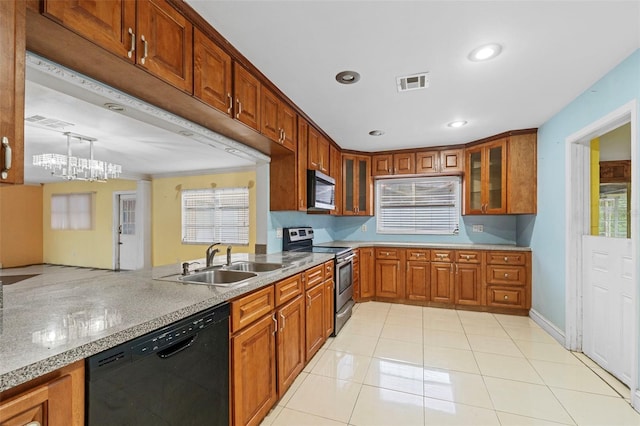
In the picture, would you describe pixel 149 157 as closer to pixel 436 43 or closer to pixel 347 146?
pixel 347 146

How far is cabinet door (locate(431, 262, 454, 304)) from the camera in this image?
4.06 metres

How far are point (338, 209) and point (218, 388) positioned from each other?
3339 millimetres

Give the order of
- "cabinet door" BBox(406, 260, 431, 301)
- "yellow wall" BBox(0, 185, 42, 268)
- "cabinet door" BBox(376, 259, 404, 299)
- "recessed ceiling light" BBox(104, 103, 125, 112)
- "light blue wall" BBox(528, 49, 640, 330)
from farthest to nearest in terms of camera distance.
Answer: "yellow wall" BBox(0, 185, 42, 268) → "cabinet door" BBox(376, 259, 404, 299) → "cabinet door" BBox(406, 260, 431, 301) → "light blue wall" BBox(528, 49, 640, 330) → "recessed ceiling light" BBox(104, 103, 125, 112)

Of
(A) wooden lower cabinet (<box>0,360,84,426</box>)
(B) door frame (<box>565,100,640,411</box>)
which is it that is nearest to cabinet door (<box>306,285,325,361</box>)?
(A) wooden lower cabinet (<box>0,360,84,426</box>)

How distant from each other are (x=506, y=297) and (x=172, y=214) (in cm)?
645

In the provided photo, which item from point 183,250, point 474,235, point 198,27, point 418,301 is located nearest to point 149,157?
point 183,250

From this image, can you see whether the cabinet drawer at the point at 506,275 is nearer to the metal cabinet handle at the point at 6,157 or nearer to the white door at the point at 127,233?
the metal cabinet handle at the point at 6,157

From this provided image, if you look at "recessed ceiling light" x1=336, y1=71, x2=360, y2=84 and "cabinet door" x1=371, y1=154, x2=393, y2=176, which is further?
"cabinet door" x1=371, y1=154, x2=393, y2=176

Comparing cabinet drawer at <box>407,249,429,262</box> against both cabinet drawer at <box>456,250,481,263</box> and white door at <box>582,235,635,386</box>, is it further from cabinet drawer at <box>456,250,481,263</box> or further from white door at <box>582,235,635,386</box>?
white door at <box>582,235,635,386</box>

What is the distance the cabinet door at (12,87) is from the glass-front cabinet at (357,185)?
3.90 meters

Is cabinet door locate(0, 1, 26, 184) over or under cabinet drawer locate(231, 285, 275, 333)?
over

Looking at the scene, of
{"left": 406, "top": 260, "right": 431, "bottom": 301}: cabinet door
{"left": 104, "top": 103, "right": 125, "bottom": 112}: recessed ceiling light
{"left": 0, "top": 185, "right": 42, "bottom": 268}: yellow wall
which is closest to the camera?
{"left": 104, "top": 103, "right": 125, "bottom": 112}: recessed ceiling light

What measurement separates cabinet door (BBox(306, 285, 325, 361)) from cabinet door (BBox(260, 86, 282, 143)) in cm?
137

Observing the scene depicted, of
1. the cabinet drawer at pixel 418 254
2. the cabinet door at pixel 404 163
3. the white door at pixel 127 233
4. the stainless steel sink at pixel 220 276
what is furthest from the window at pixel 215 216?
the stainless steel sink at pixel 220 276
